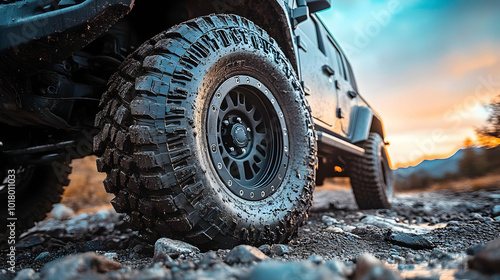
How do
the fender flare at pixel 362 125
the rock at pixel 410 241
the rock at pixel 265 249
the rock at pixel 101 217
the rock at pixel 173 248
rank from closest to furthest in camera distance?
the rock at pixel 173 248 < the rock at pixel 265 249 < the rock at pixel 410 241 < the rock at pixel 101 217 < the fender flare at pixel 362 125

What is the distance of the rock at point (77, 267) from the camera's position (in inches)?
33.5

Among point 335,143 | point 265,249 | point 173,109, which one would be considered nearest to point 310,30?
point 335,143

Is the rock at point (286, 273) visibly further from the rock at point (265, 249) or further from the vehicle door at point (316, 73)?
the vehicle door at point (316, 73)

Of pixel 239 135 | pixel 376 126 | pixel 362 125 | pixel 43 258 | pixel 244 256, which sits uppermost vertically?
pixel 376 126

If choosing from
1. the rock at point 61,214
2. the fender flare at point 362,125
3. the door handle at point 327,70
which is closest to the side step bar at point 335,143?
the fender flare at point 362,125

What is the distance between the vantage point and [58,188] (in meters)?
2.99

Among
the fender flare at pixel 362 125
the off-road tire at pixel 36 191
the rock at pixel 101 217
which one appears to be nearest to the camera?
the off-road tire at pixel 36 191

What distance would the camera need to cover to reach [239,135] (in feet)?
5.90

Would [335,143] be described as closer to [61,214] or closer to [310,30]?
[310,30]

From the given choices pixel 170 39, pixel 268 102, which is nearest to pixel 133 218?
pixel 170 39

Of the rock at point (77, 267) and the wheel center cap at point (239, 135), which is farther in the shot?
the wheel center cap at point (239, 135)

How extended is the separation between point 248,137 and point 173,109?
58 cm

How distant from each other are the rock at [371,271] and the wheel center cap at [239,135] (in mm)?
985

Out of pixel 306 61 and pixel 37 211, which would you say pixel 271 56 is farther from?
pixel 37 211
